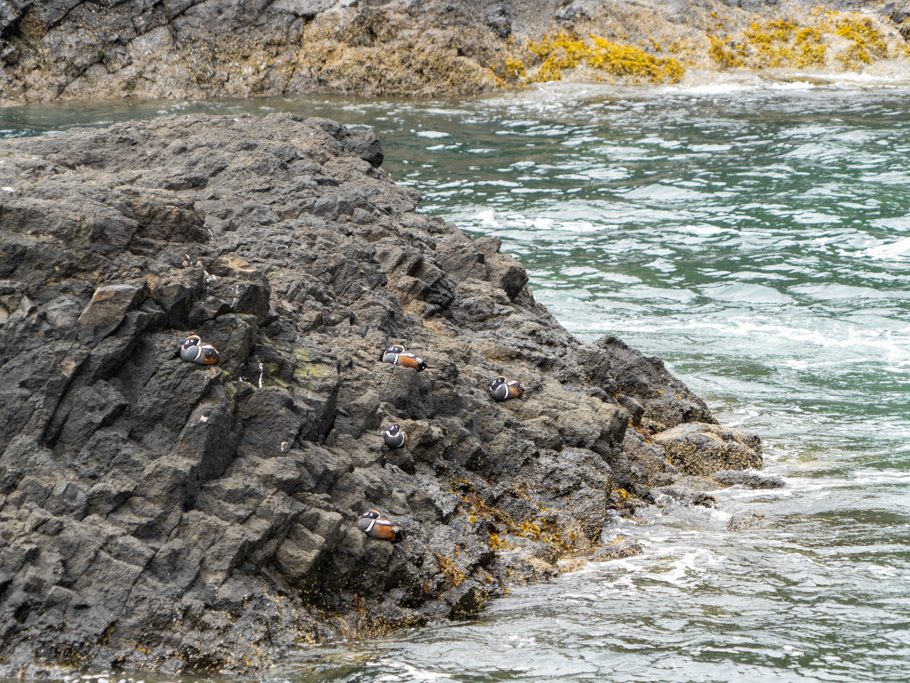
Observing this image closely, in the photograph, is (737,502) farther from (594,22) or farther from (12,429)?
(594,22)

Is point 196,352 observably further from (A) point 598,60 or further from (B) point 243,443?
(A) point 598,60

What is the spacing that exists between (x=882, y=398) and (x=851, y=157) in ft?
29.6

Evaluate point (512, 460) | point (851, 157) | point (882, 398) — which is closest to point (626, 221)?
point (851, 157)

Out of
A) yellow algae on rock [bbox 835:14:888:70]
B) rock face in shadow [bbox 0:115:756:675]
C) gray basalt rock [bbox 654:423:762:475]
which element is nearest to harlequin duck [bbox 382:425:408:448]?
rock face in shadow [bbox 0:115:756:675]

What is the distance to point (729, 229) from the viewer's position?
14.9 meters

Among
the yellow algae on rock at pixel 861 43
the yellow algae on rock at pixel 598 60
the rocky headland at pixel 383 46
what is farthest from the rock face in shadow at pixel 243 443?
the yellow algae on rock at pixel 861 43

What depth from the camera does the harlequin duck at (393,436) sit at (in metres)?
6.01

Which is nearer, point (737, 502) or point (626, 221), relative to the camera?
point (737, 502)

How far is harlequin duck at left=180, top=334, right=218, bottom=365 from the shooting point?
529 cm

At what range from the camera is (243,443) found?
5.42 metres

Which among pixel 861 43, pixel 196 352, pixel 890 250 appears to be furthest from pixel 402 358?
pixel 861 43

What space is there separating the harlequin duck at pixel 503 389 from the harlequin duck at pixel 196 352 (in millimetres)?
2116

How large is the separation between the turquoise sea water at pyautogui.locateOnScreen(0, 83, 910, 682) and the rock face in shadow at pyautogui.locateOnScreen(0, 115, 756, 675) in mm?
367

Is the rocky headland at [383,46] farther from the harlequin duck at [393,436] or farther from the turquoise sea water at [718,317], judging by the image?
the harlequin duck at [393,436]
